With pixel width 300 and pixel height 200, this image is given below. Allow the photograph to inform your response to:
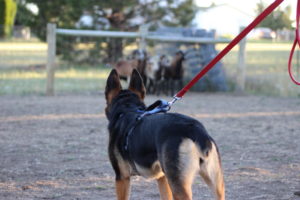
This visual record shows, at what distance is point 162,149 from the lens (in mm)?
3773

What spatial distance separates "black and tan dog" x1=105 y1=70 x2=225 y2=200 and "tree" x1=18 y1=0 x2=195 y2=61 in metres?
19.4

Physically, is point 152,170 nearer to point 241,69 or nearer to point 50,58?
point 50,58

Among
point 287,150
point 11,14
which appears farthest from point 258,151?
point 11,14

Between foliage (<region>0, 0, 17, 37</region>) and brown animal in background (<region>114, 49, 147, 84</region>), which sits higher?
foliage (<region>0, 0, 17, 37</region>)

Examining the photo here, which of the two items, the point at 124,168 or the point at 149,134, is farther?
the point at 124,168

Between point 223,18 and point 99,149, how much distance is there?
76.4 meters

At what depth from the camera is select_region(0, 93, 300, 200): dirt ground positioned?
18.7 feet

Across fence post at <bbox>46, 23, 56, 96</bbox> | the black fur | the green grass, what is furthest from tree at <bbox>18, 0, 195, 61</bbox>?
the black fur

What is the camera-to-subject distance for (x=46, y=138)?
864 cm

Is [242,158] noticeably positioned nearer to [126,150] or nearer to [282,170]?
[282,170]

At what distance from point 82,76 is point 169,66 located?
17.4 ft

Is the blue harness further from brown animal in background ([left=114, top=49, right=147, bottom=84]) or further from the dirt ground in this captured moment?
brown animal in background ([left=114, top=49, right=147, bottom=84])

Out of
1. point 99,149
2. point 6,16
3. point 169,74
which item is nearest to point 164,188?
point 99,149

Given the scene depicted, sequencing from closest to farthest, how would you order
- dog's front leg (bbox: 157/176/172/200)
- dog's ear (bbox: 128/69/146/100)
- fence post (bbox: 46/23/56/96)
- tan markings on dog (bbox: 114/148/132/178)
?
tan markings on dog (bbox: 114/148/132/178), dog's front leg (bbox: 157/176/172/200), dog's ear (bbox: 128/69/146/100), fence post (bbox: 46/23/56/96)
